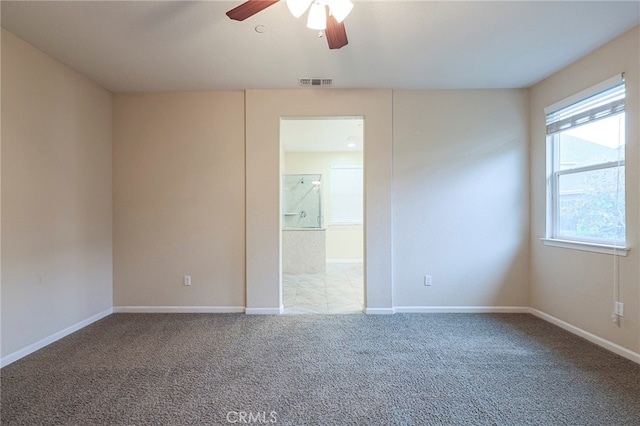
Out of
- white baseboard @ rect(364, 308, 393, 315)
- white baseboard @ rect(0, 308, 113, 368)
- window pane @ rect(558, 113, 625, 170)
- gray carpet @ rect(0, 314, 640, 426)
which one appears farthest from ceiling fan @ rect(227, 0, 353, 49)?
white baseboard @ rect(0, 308, 113, 368)

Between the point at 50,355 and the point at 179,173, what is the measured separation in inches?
78.4

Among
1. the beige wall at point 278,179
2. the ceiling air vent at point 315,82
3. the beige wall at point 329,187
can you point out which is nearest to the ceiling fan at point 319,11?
the ceiling air vent at point 315,82

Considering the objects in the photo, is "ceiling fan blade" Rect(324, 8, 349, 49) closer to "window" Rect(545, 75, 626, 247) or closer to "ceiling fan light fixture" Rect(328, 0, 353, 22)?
"ceiling fan light fixture" Rect(328, 0, 353, 22)

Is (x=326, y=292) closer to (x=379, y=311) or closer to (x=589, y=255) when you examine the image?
(x=379, y=311)

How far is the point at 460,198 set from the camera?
3289 millimetres

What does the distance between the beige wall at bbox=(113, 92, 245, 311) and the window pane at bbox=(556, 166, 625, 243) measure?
3438 millimetres

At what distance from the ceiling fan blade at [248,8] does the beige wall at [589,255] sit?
2782mm

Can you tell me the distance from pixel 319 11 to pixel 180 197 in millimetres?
2537

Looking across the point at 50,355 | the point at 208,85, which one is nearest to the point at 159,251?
the point at 50,355

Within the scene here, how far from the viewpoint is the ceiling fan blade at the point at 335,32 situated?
1686mm

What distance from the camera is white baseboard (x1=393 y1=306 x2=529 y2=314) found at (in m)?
3.28

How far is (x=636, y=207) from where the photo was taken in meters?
2.19

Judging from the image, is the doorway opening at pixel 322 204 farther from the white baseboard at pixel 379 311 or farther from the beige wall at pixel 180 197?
the beige wall at pixel 180 197

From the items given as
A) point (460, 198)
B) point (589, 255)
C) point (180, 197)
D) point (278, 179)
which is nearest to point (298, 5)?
point (278, 179)
